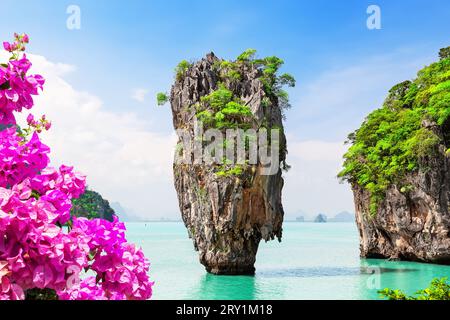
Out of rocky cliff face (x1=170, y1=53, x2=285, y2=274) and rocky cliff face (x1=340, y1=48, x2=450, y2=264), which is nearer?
rocky cliff face (x1=170, y1=53, x2=285, y2=274)

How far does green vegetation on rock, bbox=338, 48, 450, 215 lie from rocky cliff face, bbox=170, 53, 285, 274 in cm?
540

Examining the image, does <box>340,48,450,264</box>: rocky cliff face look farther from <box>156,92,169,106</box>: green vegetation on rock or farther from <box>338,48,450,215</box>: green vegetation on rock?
<box>156,92,169,106</box>: green vegetation on rock

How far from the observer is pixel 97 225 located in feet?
6.62

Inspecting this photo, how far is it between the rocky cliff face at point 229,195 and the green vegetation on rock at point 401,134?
5399mm

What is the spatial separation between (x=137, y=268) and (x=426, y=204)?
65.9ft

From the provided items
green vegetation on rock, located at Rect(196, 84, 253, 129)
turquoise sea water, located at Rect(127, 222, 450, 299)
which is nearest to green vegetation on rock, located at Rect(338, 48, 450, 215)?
turquoise sea water, located at Rect(127, 222, 450, 299)

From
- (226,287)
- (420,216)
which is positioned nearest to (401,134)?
(420,216)

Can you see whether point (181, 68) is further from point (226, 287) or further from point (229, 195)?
point (226, 287)

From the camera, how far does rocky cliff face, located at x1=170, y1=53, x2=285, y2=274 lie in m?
17.4

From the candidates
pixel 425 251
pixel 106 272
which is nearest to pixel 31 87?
pixel 106 272

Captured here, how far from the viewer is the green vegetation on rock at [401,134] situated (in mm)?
19547

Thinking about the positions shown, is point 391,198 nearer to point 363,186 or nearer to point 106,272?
point 363,186

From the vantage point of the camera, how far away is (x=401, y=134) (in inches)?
822

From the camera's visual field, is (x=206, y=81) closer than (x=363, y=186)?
Yes
